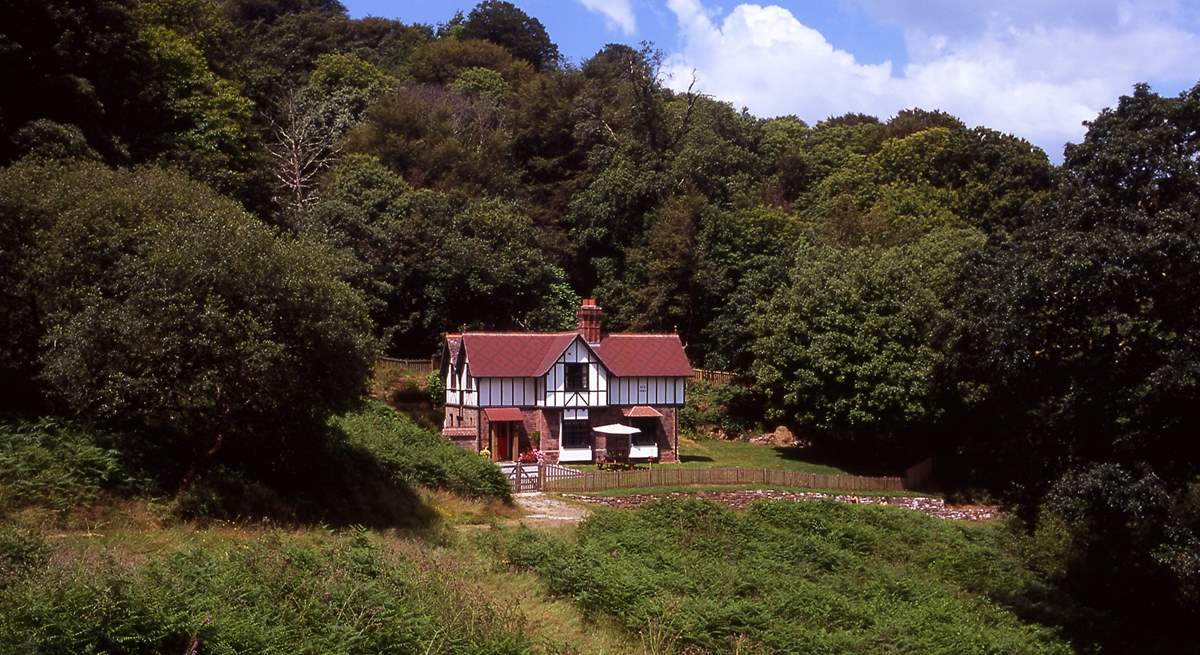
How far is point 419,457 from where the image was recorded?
94.0 ft

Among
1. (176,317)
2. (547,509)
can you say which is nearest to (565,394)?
(547,509)

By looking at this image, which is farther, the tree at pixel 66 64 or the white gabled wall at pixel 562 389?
the white gabled wall at pixel 562 389

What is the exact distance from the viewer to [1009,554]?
26.4m

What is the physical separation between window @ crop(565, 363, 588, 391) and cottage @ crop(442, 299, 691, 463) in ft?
0.14

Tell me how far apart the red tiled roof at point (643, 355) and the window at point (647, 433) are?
7.05ft

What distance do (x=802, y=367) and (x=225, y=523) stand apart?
30.1 meters

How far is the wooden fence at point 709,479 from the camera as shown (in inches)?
1503

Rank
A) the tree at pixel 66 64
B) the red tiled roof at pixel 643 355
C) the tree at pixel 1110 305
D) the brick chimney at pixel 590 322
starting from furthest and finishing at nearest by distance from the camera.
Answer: the red tiled roof at pixel 643 355, the brick chimney at pixel 590 322, the tree at pixel 66 64, the tree at pixel 1110 305

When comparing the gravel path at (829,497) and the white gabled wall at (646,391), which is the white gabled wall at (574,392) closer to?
the white gabled wall at (646,391)

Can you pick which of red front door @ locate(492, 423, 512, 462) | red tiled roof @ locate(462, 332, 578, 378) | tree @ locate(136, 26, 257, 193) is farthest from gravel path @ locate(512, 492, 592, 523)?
tree @ locate(136, 26, 257, 193)

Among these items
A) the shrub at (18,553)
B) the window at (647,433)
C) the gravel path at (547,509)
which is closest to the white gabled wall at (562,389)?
the window at (647,433)

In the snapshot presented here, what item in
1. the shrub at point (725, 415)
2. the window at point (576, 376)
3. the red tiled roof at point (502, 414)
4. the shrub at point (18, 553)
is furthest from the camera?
the shrub at point (725, 415)

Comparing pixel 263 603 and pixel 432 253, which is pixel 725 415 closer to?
pixel 432 253

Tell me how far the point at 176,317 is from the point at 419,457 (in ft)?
35.9
